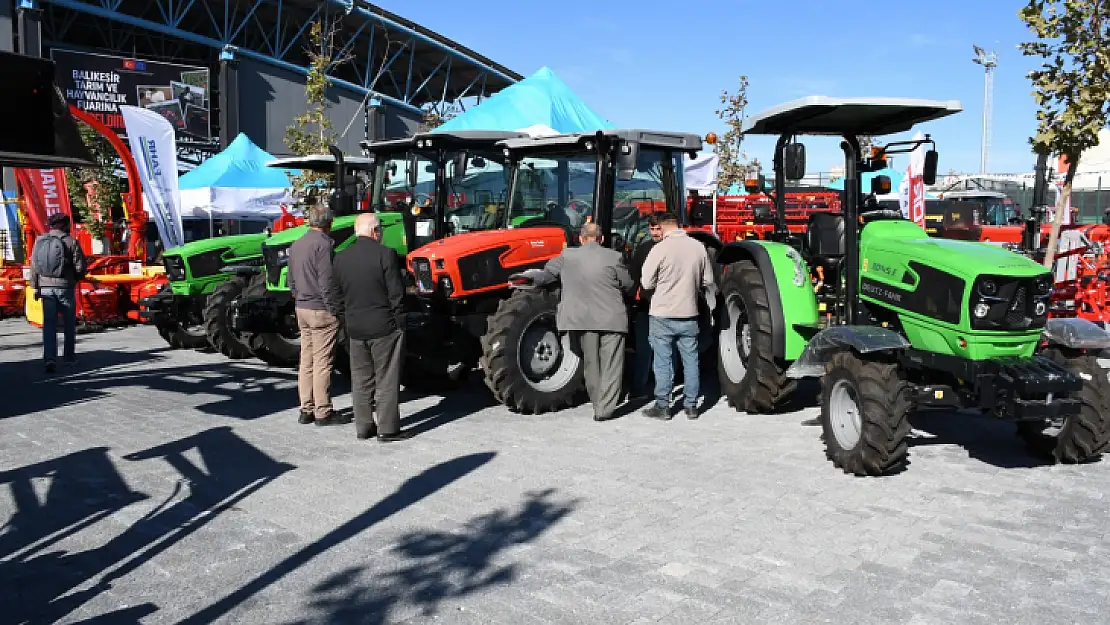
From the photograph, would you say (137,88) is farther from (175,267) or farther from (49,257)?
(49,257)

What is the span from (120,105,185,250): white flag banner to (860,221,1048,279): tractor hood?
1142 centimetres

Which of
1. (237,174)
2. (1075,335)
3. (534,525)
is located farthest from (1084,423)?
(237,174)

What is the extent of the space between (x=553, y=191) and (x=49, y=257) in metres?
5.90

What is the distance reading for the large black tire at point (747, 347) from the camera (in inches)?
278

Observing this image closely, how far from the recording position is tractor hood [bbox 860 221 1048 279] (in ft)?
17.9

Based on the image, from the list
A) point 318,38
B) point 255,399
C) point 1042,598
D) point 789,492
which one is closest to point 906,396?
point 789,492

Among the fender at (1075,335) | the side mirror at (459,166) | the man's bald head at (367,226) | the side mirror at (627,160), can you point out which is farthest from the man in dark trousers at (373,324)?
the fender at (1075,335)

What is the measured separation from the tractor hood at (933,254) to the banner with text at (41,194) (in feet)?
41.0

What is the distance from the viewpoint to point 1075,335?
5.84 m

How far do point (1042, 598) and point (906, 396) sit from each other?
178cm

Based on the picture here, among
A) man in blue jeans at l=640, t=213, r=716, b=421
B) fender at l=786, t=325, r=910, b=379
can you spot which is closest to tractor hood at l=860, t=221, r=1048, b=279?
fender at l=786, t=325, r=910, b=379

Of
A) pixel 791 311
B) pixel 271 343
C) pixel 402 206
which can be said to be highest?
pixel 402 206

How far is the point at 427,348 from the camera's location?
7480mm

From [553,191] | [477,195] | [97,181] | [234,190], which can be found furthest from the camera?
→ [97,181]
